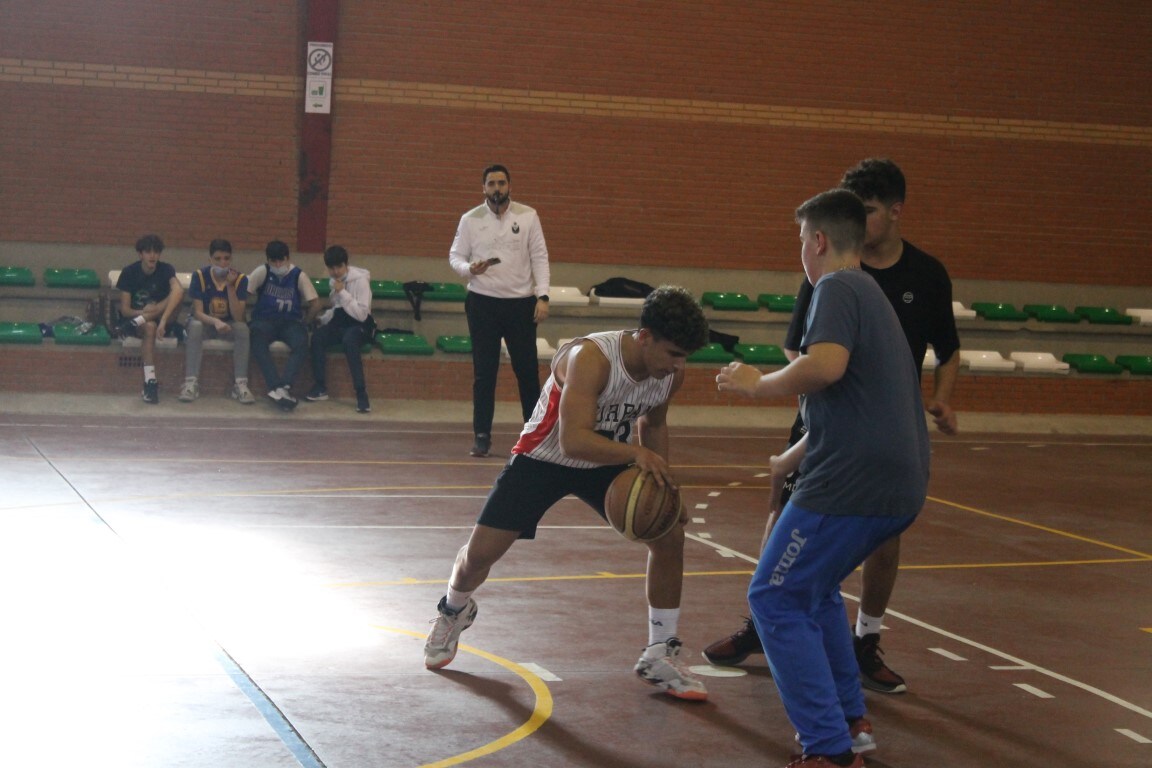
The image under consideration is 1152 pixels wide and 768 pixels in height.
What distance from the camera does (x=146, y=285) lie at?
13.8 m

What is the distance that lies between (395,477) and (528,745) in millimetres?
5915

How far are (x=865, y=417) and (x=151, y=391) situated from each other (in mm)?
10583

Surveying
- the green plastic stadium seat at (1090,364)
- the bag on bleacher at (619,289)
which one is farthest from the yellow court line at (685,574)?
the green plastic stadium seat at (1090,364)

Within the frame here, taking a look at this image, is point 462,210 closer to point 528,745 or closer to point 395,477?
point 395,477

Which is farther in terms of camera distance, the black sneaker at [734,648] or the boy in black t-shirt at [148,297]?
the boy in black t-shirt at [148,297]

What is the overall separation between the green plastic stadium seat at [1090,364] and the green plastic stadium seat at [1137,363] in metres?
0.12

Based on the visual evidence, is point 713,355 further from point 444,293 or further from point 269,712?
point 269,712

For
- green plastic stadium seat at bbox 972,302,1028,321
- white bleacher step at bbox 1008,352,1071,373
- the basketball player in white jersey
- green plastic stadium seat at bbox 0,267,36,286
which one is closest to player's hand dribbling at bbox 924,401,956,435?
the basketball player in white jersey

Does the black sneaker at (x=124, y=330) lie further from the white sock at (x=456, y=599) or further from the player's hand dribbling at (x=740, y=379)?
the player's hand dribbling at (x=740, y=379)

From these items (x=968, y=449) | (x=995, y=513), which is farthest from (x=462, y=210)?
(x=995, y=513)

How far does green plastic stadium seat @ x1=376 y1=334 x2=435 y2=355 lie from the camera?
48.8 ft

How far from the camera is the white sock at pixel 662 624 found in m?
5.27

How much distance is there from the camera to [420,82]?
16047 millimetres

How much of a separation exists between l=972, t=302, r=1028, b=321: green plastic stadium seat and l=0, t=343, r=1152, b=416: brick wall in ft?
2.87
